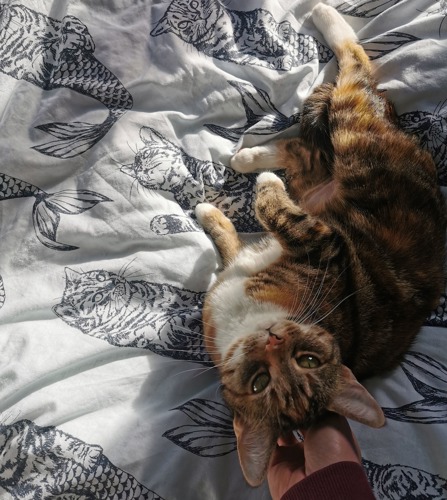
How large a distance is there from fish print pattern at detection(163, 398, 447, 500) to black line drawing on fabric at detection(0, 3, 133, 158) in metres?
0.83

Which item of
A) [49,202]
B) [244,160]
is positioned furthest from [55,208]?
[244,160]

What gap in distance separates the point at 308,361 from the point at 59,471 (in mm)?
636

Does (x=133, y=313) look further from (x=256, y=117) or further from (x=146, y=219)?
(x=256, y=117)

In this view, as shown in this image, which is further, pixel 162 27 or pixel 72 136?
pixel 162 27

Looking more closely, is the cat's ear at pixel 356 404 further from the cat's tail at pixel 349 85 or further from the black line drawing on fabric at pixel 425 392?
the cat's tail at pixel 349 85

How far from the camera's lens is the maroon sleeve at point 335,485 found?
0.81 metres

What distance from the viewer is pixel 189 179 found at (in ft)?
4.65

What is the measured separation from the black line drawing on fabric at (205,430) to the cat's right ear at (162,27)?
112 centimetres

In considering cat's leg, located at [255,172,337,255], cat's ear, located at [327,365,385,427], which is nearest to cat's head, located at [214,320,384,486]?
cat's ear, located at [327,365,385,427]

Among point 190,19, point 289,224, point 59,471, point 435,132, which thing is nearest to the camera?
point 59,471

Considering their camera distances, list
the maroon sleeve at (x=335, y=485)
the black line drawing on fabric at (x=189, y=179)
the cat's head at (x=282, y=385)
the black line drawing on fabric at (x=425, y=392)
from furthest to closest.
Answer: the black line drawing on fabric at (x=189, y=179) < the black line drawing on fabric at (x=425, y=392) < the cat's head at (x=282, y=385) < the maroon sleeve at (x=335, y=485)

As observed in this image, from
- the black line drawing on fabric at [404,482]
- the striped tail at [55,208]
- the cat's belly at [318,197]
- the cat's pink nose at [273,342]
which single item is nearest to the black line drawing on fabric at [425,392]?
the black line drawing on fabric at [404,482]

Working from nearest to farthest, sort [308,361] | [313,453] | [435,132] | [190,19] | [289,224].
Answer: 1. [313,453]
2. [308,361]
3. [289,224]
4. [435,132]
5. [190,19]

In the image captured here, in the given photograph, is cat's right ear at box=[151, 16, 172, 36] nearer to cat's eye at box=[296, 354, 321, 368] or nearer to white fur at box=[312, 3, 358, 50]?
white fur at box=[312, 3, 358, 50]
